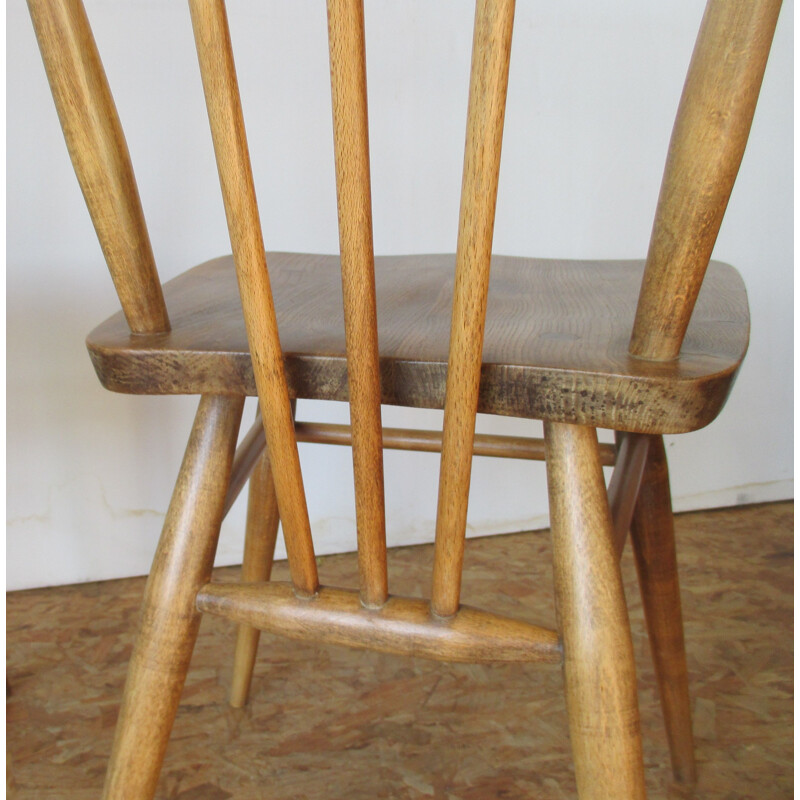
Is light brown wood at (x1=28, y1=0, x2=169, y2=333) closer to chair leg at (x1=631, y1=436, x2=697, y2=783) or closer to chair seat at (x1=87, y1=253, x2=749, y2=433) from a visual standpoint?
chair seat at (x1=87, y1=253, x2=749, y2=433)

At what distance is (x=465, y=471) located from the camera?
54cm

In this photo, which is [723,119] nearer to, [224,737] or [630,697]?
[630,697]

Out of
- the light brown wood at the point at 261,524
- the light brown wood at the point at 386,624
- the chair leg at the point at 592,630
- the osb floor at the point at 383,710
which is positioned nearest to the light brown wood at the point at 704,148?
the chair leg at the point at 592,630

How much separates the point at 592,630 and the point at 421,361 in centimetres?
20

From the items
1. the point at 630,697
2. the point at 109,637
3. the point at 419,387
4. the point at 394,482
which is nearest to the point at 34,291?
the point at 109,637

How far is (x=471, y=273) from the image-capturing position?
50 centimetres

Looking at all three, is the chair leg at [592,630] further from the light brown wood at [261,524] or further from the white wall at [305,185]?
the white wall at [305,185]

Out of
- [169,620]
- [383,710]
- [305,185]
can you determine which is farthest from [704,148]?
[305,185]

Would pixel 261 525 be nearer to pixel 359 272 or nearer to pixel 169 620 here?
pixel 169 620

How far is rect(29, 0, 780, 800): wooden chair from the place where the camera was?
47cm

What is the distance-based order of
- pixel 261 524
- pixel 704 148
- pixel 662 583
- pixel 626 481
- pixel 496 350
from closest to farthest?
pixel 704 148
pixel 496 350
pixel 626 481
pixel 662 583
pixel 261 524

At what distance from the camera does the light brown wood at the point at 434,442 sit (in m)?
0.86

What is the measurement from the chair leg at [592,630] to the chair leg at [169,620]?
0.26 metres

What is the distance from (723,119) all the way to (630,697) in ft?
1.17
